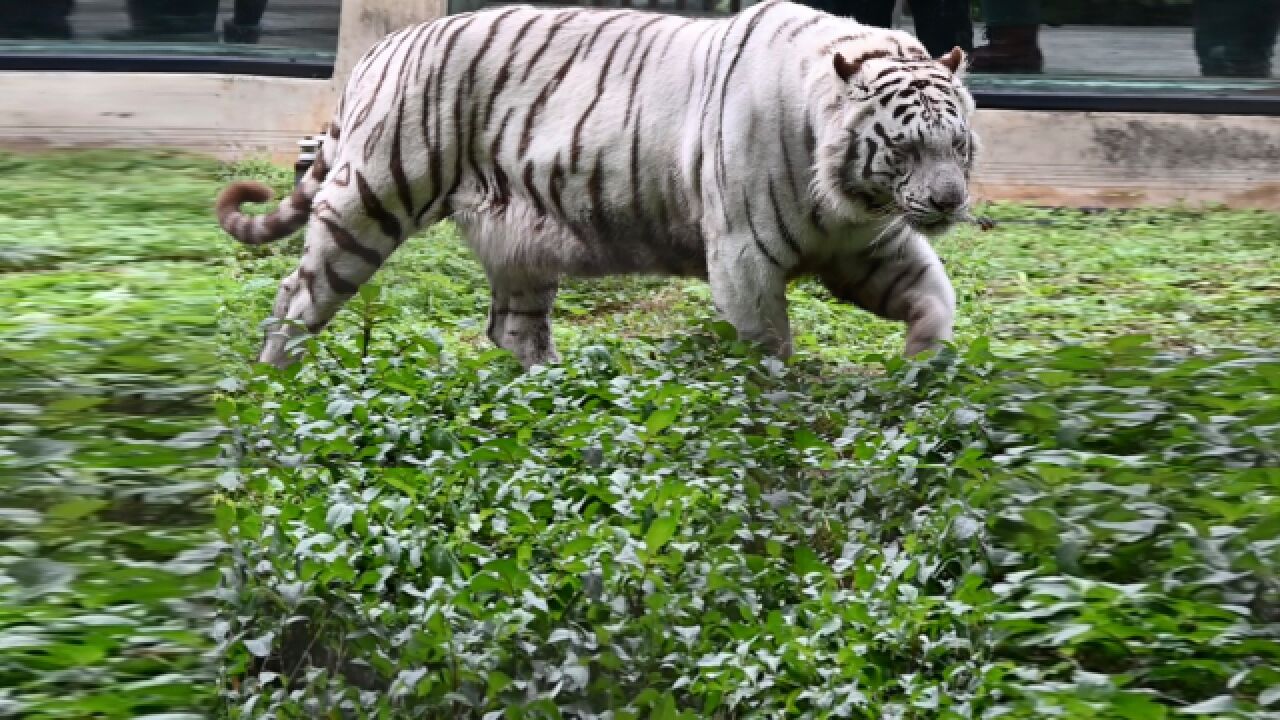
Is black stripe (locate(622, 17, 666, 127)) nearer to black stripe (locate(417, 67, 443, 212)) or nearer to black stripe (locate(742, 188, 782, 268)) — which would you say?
black stripe (locate(742, 188, 782, 268))

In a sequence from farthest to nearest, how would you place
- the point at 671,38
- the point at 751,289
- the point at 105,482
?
the point at 671,38, the point at 751,289, the point at 105,482

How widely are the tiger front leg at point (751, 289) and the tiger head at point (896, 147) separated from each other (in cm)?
29

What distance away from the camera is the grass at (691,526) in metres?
3.17

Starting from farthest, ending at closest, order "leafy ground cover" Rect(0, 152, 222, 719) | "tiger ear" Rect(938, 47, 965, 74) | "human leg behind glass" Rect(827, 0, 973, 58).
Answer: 1. "human leg behind glass" Rect(827, 0, 973, 58)
2. "tiger ear" Rect(938, 47, 965, 74)
3. "leafy ground cover" Rect(0, 152, 222, 719)

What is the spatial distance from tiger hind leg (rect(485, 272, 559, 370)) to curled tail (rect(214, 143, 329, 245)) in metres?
0.74

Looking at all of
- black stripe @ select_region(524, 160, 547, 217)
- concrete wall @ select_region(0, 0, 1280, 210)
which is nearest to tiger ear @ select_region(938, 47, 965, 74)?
black stripe @ select_region(524, 160, 547, 217)

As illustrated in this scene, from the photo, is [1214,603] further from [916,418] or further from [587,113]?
[587,113]

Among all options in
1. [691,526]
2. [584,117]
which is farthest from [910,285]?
[691,526]

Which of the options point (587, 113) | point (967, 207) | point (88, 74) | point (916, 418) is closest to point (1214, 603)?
point (916, 418)

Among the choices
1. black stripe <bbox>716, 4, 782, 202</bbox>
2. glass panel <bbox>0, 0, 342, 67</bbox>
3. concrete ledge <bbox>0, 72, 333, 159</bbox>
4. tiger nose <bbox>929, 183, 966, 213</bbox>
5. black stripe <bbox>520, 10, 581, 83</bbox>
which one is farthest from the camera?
glass panel <bbox>0, 0, 342, 67</bbox>

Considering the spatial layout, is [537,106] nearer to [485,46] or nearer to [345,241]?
[485,46]

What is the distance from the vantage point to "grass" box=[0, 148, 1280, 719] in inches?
125

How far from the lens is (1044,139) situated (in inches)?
400

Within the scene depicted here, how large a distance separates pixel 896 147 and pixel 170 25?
6964mm
